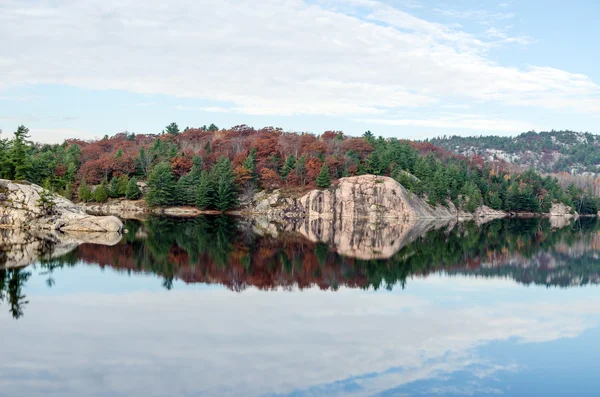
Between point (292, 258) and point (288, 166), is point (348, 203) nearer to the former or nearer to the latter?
point (288, 166)

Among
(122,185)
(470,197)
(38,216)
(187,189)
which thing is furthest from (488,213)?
(38,216)

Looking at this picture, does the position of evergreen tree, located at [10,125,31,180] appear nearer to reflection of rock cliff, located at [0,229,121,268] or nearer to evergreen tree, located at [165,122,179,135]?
reflection of rock cliff, located at [0,229,121,268]

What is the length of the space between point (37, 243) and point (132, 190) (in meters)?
51.5

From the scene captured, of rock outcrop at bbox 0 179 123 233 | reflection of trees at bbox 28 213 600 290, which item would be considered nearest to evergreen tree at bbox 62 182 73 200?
rock outcrop at bbox 0 179 123 233

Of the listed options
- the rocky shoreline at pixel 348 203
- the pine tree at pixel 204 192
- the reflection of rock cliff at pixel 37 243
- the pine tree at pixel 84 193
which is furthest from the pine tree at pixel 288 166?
the reflection of rock cliff at pixel 37 243

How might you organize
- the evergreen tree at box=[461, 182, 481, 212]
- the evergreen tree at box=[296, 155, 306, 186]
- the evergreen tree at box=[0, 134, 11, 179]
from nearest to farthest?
1. the evergreen tree at box=[0, 134, 11, 179]
2. the evergreen tree at box=[296, 155, 306, 186]
3. the evergreen tree at box=[461, 182, 481, 212]

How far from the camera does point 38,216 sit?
2009 inches

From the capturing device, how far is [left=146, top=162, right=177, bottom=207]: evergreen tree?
284 feet

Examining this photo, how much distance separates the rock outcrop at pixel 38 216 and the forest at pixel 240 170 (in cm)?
2123

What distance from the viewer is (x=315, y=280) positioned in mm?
28125

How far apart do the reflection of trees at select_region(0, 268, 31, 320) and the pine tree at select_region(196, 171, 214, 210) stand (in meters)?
59.8

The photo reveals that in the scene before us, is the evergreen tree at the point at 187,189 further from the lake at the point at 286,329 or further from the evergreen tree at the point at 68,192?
the lake at the point at 286,329

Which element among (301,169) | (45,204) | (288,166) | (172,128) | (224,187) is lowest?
(45,204)

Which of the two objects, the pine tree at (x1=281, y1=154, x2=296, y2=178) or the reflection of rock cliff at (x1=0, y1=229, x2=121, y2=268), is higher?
the pine tree at (x1=281, y1=154, x2=296, y2=178)
